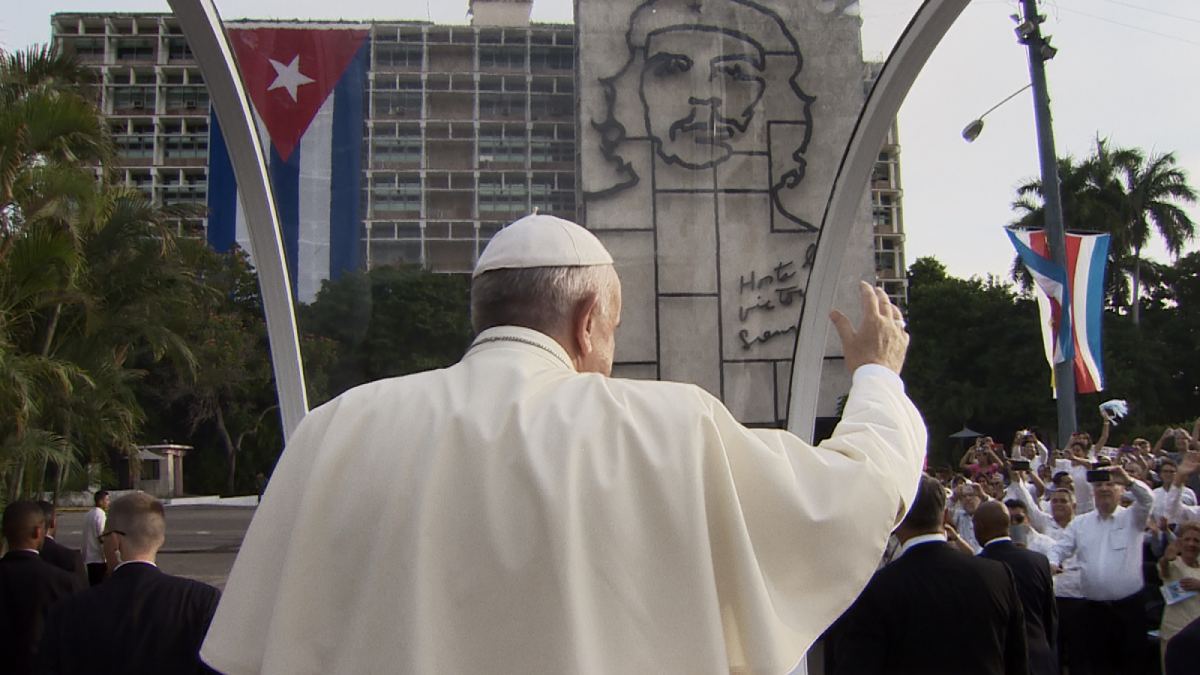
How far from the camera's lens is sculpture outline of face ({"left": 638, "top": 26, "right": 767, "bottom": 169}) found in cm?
458

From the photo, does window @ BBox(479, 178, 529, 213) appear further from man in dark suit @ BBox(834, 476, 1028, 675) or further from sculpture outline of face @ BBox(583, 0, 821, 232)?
man in dark suit @ BBox(834, 476, 1028, 675)

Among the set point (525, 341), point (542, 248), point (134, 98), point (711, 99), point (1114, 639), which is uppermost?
point (134, 98)

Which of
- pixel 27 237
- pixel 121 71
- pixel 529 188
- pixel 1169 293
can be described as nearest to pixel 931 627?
pixel 529 188

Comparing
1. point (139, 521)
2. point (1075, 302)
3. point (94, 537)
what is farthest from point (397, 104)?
point (1075, 302)

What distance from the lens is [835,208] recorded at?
4.57m

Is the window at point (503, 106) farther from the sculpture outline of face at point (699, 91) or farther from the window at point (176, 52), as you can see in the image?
the window at point (176, 52)

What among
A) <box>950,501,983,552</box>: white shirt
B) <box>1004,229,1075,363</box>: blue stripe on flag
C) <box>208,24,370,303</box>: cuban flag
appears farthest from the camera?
<box>1004,229,1075,363</box>: blue stripe on flag

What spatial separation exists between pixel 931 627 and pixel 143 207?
58.3ft

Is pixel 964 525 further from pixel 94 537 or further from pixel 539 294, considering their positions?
pixel 539 294

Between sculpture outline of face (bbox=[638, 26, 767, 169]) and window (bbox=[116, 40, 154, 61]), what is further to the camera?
window (bbox=[116, 40, 154, 61])

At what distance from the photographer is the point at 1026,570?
6.70 m

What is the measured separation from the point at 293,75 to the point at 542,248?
10.0ft

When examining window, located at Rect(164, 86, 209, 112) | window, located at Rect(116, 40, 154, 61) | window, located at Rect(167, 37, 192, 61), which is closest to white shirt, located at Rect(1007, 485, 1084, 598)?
window, located at Rect(164, 86, 209, 112)

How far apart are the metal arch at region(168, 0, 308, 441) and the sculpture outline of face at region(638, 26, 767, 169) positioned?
4.80 ft
